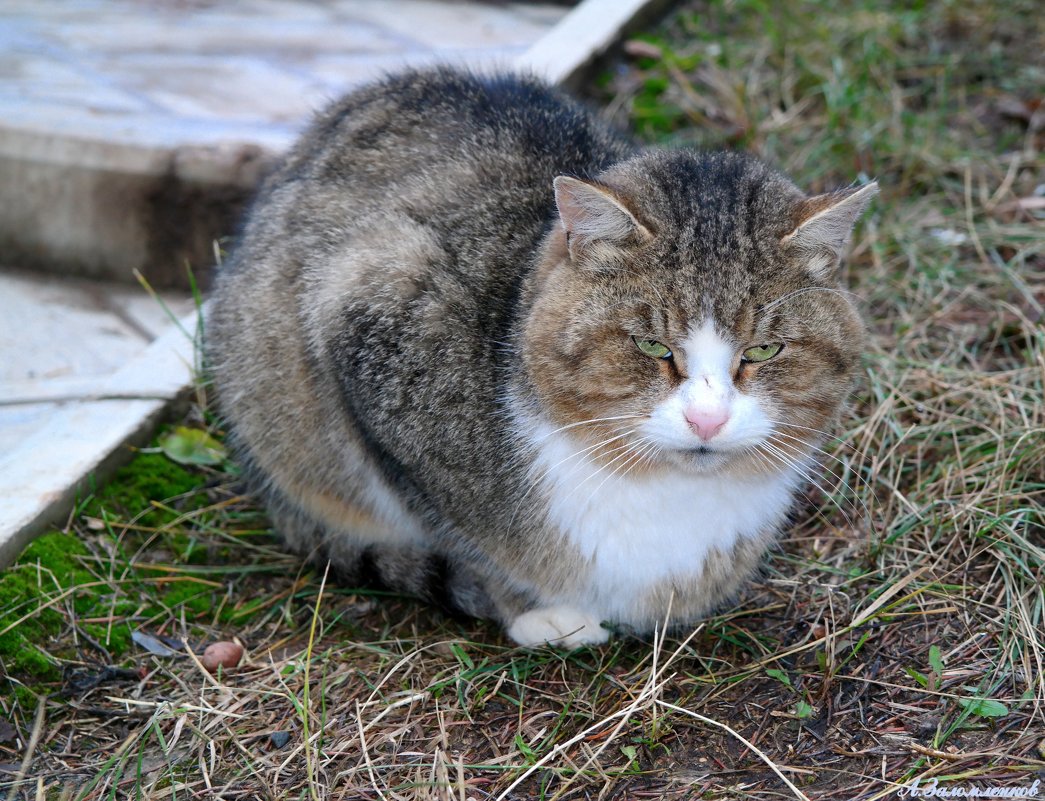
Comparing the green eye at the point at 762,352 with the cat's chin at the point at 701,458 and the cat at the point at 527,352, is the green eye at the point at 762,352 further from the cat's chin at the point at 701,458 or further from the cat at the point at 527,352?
the cat's chin at the point at 701,458

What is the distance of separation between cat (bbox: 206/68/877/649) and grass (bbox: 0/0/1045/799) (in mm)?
186

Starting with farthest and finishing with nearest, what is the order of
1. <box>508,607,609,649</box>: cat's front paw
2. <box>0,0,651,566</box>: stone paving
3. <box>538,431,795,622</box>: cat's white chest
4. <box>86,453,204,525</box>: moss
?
<box>0,0,651,566</box>: stone paving < <box>86,453,204,525</box>: moss < <box>508,607,609,649</box>: cat's front paw < <box>538,431,795,622</box>: cat's white chest

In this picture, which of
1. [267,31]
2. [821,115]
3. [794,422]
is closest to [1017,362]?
[794,422]

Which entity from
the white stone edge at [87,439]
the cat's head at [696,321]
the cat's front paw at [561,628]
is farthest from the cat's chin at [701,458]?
the white stone edge at [87,439]

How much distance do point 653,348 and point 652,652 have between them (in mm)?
913

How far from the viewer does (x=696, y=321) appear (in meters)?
2.39

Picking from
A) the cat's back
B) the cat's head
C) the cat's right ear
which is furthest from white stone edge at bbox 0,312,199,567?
the cat's right ear

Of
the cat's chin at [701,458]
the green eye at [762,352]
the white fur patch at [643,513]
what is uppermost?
the green eye at [762,352]

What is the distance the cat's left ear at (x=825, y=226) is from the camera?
2420 millimetres

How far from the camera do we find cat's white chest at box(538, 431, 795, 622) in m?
2.64

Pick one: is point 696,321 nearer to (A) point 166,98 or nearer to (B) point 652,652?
(B) point 652,652

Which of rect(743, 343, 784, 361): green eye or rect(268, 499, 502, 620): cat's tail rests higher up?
rect(743, 343, 784, 361): green eye

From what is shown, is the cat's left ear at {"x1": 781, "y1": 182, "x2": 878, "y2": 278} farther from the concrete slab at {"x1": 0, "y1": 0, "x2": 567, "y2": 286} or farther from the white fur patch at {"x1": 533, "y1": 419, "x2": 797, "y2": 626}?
the concrete slab at {"x1": 0, "y1": 0, "x2": 567, "y2": 286}

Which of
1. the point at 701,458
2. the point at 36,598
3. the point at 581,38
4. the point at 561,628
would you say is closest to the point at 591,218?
the point at 701,458
